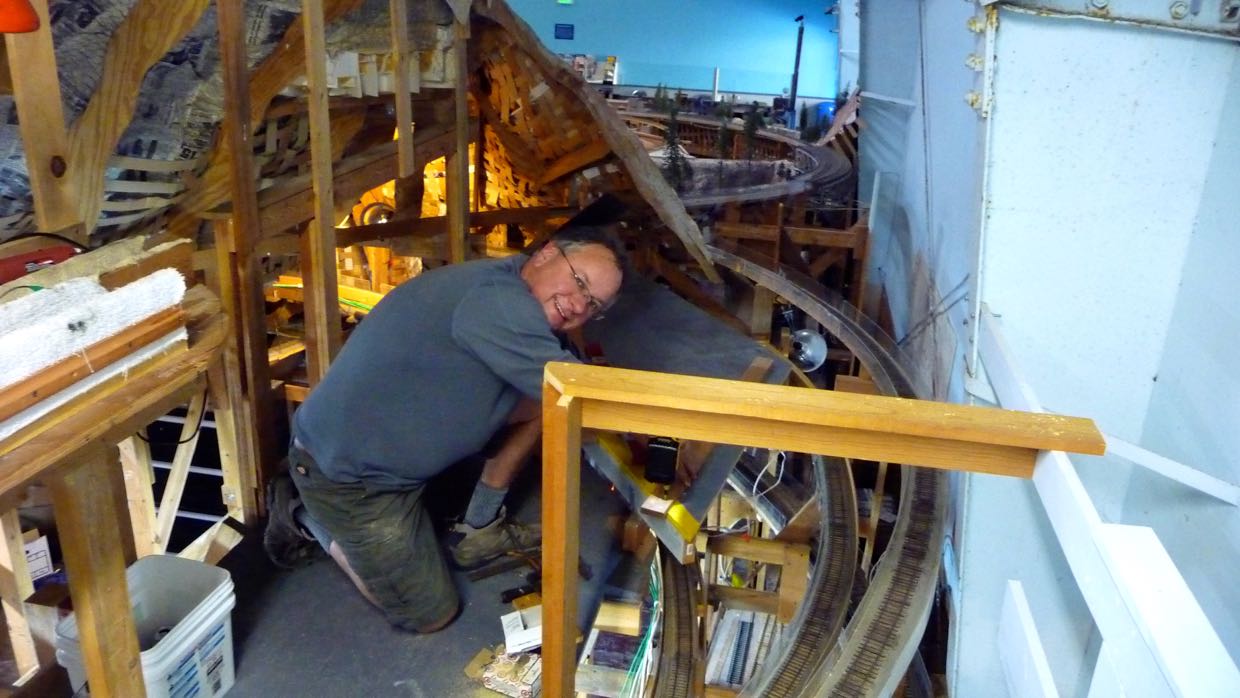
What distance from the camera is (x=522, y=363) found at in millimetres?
2439

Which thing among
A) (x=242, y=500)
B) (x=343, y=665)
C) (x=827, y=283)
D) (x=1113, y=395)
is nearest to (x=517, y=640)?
(x=343, y=665)

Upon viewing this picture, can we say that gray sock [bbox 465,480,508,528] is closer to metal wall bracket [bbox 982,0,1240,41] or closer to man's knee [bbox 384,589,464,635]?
man's knee [bbox 384,589,464,635]

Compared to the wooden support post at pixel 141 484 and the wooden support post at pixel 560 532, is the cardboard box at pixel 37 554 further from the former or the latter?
the wooden support post at pixel 560 532

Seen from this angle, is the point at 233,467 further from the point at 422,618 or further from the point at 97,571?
the point at 97,571

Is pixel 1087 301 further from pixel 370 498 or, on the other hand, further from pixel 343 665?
pixel 343 665

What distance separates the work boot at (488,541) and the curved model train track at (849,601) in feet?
2.08

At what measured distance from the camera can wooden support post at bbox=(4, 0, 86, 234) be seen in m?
1.61

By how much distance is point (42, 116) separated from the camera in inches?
65.9

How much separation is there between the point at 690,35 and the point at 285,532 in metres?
14.3

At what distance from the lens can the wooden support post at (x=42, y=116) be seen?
5.28 ft

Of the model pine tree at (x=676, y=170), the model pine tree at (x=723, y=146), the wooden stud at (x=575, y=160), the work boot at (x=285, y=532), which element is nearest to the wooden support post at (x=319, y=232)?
the work boot at (x=285, y=532)

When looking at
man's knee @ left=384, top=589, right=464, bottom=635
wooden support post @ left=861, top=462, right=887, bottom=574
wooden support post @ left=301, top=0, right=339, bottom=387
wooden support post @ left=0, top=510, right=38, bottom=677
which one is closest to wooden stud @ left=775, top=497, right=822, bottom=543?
wooden support post @ left=861, top=462, right=887, bottom=574

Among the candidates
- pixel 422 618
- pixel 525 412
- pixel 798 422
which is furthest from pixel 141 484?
pixel 798 422

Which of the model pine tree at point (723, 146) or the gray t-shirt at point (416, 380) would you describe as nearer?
the gray t-shirt at point (416, 380)
